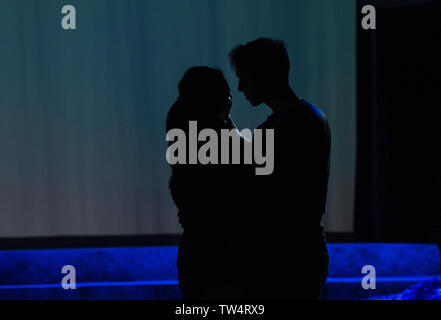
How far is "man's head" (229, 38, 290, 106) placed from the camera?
3.98 feet

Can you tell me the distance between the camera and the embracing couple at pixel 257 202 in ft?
3.79

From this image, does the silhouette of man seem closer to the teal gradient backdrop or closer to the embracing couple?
the embracing couple

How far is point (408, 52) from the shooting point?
3291mm

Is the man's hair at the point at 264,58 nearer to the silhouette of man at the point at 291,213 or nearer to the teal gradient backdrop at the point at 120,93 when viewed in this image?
the silhouette of man at the point at 291,213

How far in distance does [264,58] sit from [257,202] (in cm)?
30

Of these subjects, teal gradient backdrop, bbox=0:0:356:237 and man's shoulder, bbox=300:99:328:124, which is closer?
man's shoulder, bbox=300:99:328:124

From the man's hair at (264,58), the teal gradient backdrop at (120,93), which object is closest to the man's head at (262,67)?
the man's hair at (264,58)

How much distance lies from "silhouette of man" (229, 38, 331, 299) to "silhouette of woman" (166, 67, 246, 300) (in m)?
0.05

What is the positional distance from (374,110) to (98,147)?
1.60m

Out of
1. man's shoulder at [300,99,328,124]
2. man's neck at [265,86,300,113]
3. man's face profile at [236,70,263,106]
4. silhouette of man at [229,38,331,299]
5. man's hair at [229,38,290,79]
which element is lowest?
silhouette of man at [229,38,331,299]

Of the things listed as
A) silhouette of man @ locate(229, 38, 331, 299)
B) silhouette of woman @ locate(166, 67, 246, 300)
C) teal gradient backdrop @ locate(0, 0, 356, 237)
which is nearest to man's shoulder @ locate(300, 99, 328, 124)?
silhouette of man @ locate(229, 38, 331, 299)

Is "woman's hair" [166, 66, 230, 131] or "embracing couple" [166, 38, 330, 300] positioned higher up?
"woman's hair" [166, 66, 230, 131]

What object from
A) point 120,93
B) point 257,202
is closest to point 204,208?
point 257,202

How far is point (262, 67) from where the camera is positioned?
1225 mm
